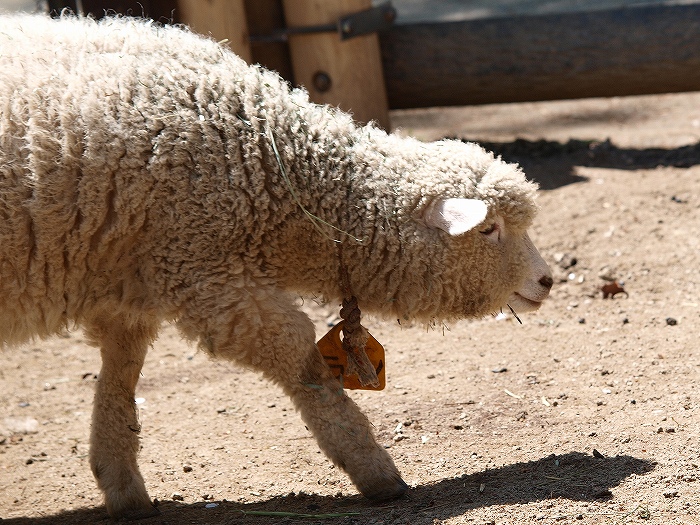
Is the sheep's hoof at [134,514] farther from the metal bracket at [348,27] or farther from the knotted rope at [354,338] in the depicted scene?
the metal bracket at [348,27]

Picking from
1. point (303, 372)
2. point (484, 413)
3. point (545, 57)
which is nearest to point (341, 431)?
point (303, 372)

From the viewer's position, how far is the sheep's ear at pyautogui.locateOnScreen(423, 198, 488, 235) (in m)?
3.43

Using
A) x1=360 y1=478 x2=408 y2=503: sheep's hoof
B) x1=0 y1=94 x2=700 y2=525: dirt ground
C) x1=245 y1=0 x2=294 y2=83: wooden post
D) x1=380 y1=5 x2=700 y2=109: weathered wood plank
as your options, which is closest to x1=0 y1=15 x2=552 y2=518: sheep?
x1=360 y1=478 x2=408 y2=503: sheep's hoof

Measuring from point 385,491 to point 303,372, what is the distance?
54 centimetres

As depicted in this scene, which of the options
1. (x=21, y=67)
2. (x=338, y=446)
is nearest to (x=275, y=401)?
(x=338, y=446)

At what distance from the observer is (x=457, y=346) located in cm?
510

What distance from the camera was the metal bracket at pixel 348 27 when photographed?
23.2 ft

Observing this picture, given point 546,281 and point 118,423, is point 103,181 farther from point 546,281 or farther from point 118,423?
point 546,281

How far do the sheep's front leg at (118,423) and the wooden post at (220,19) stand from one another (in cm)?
296

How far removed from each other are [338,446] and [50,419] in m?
2.02

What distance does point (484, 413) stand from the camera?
4367 mm

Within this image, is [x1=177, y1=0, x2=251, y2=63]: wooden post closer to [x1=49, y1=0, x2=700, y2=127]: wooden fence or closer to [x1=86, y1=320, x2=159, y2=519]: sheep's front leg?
[x1=49, y1=0, x2=700, y2=127]: wooden fence

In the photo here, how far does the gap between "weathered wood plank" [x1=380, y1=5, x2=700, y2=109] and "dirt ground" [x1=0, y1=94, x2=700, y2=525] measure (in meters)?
1.22

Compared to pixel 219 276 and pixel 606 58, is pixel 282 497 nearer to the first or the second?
pixel 219 276
